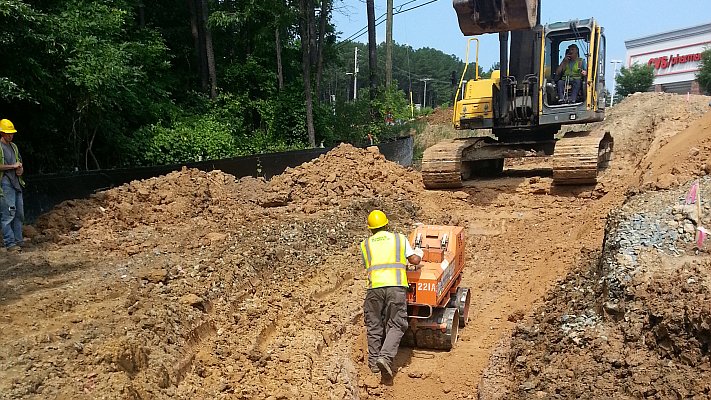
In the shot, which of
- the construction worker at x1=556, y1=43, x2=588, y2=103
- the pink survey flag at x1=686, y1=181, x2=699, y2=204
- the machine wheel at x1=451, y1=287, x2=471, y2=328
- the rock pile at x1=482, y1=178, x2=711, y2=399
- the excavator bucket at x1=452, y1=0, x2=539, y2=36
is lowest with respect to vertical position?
the machine wheel at x1=451, y1=287, x2=471, y2=328

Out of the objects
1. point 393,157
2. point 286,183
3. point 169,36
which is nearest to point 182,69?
point 169,36

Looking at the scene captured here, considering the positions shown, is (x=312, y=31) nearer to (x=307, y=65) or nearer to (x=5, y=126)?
(x=307, y=65)

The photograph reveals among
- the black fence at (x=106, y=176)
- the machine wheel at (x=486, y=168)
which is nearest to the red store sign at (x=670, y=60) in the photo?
the machine wheel at (x=486, y=168)

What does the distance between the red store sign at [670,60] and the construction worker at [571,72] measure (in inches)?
1744

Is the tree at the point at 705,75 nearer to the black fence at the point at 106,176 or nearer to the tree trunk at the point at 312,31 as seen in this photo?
the tree trunk at the point at 312,31

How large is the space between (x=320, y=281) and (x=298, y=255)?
2.20 ft

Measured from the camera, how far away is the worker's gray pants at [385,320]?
17.9 feet

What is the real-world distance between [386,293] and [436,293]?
48 centimetres

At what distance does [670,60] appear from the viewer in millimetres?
51781

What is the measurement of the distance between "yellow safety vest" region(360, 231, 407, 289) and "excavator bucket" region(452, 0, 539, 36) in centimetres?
415

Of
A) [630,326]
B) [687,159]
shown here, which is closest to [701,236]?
[630,326]

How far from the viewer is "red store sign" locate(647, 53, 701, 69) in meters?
49.4

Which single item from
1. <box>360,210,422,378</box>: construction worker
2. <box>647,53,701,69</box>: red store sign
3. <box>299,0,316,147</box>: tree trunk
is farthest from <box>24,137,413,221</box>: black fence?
<box>647,53,701,69</box>: red store sign

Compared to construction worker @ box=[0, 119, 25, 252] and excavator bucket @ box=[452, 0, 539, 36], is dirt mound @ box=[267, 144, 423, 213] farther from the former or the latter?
construction worker @ box=[0, 119, 25, 252]
